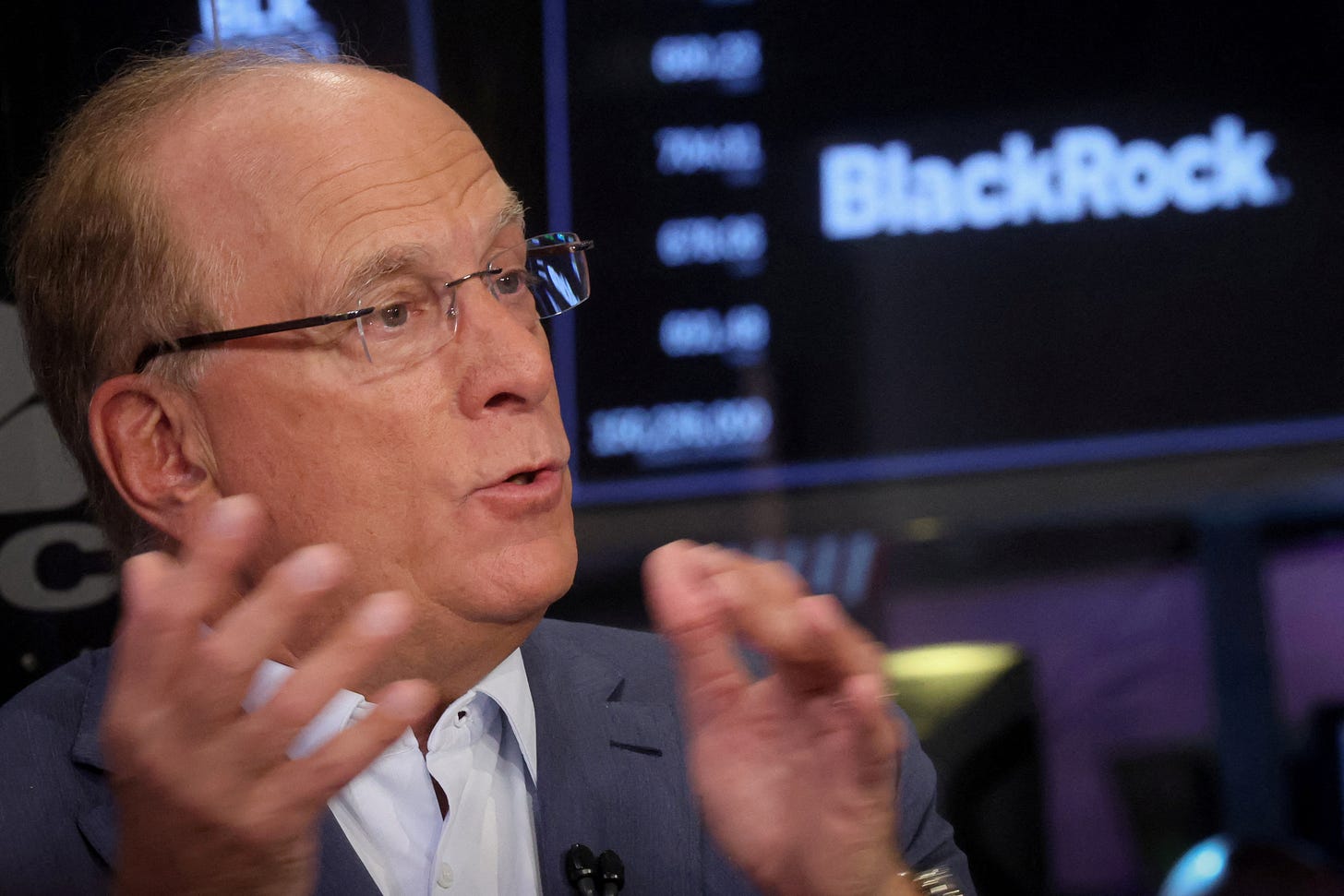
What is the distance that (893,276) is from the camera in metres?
2.12

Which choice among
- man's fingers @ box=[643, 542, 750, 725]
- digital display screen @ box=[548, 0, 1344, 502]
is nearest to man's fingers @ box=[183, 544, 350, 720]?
man's fingers @ box=[643, 542, 750, 725]

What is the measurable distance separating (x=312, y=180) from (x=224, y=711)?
0.66 metres

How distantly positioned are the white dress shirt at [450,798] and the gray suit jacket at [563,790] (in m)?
0.04

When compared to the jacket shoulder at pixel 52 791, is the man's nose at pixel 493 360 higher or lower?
higher

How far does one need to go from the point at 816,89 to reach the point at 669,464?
26.5 inches

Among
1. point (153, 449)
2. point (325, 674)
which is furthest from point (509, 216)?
point (325, 674)

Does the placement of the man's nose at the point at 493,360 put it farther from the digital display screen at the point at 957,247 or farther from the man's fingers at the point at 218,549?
the digital display screen at the point at 957,247

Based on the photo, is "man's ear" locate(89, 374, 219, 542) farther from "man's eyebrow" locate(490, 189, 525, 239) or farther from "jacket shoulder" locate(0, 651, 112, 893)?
"man's eyebrow" locate(490, 189, 525, 239)

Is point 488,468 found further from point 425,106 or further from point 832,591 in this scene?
point 832,591

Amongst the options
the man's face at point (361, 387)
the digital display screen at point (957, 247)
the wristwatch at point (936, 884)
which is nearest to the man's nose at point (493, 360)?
the man's face at point (361, 387)

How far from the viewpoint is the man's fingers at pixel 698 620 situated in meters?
1.02

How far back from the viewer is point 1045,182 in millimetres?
2131

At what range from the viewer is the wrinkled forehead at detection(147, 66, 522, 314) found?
130 centimetres

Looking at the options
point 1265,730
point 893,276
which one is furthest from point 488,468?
point 1265,730
